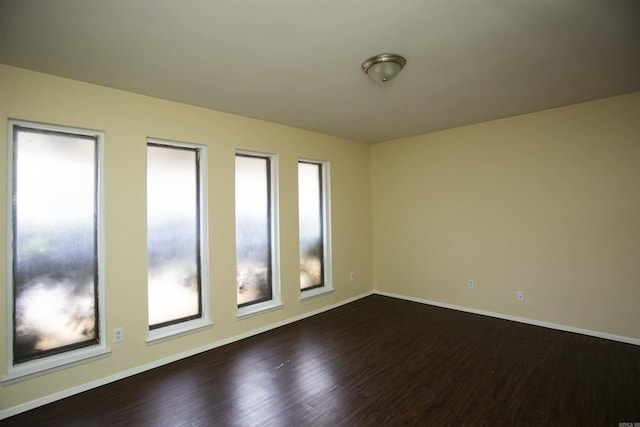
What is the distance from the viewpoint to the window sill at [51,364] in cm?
228

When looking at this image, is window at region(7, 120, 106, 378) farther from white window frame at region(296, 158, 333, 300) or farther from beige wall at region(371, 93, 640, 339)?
beige wall at region(371, 93, 640, 339)

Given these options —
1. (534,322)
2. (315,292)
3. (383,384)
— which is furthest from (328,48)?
(534,322)

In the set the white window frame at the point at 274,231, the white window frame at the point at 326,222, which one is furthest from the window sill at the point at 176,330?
the white window frame at the point at 326,222

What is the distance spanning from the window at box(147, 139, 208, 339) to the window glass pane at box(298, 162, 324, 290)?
152 centimetres

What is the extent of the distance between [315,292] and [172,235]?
2.17 metres

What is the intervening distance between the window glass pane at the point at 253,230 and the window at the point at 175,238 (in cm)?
49

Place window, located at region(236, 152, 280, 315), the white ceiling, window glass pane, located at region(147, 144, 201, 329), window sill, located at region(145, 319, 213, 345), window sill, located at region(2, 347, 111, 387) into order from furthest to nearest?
1. window, located at region(236, 152, 280, 315)
2. window glass pane, located at region(147, 144, 201, 329)
3. window sill, located at region(145, 319, 213, 345)
4. window sill, located at region(2, 347, 111, 387)
5. the white ceiling

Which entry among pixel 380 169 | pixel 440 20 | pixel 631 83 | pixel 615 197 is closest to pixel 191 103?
pixel 440 20

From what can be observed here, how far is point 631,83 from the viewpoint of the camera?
290 centimetres

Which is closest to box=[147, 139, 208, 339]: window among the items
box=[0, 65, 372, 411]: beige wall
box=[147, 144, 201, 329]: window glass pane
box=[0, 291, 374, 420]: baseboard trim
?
box=[147, 144, 201, 329]: window glass pane

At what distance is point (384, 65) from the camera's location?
2.30 meters

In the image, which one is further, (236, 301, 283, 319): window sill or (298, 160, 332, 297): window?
(298, 160, 332, 297): window

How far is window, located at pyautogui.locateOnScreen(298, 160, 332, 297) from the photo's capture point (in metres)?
4.55

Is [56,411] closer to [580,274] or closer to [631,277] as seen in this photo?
[580,274]
